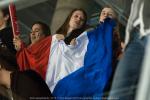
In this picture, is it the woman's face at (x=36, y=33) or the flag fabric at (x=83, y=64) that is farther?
the woman's face at (x=36, y=33)

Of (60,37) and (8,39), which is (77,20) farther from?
(8,39)

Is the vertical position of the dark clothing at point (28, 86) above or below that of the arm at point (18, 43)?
below

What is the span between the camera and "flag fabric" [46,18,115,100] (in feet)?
8.96

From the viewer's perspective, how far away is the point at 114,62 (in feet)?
8.89

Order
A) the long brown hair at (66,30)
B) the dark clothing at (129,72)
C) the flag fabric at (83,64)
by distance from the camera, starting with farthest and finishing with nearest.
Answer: the long brown hair at (66,30)
the flag fabric at (83,64)
the dark clothing at (129,72)

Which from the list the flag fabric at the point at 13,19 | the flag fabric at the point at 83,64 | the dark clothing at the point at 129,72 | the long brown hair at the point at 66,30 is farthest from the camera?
the flag fabric at the point at 13,19

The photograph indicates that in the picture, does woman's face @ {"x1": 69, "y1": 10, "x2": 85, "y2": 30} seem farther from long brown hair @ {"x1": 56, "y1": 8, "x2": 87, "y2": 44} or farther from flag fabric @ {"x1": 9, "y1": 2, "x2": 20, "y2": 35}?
flag fabric @ {"x1": 9, "y1": 2, "x2": 20, "y2": 35}

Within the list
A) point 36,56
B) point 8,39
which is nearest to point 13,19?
point 8,39

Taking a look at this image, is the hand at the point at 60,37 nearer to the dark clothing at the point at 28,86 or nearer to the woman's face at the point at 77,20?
the woman's face at the point at 77,20

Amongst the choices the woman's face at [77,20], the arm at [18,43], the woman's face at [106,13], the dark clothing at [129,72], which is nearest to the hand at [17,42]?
the arm at [18,43]

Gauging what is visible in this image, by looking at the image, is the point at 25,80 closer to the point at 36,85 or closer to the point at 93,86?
the point at 36,85

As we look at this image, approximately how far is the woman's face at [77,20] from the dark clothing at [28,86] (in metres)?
0.25

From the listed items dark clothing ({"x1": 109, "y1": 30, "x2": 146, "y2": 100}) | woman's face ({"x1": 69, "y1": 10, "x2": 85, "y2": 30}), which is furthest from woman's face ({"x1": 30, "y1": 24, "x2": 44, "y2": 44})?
dark clothing ({"x1": 109, "y1": 30, "x2": 146, "y2": 100})

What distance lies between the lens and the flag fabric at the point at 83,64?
107 inches
